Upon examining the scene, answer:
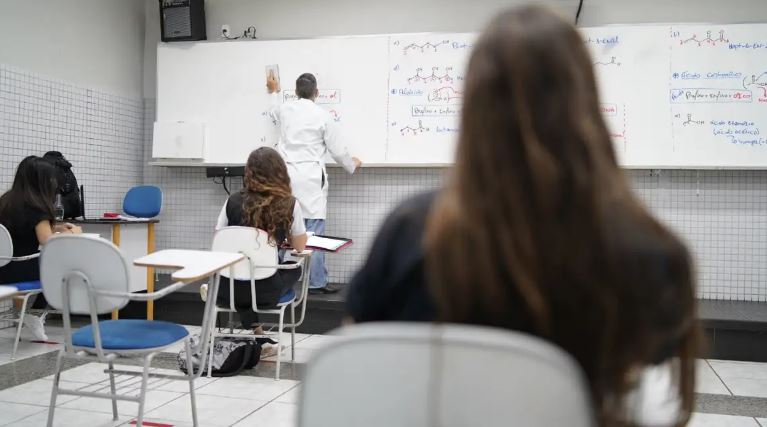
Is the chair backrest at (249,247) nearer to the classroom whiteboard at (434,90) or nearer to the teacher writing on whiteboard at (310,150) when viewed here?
the teacher writing on whiteboard at (310,150)

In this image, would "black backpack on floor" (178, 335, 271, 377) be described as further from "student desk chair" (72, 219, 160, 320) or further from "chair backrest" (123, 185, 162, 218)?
"chair backrest" (123, 185, 162, 218)

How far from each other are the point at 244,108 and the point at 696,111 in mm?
3414

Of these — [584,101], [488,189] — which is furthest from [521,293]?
[584,101]

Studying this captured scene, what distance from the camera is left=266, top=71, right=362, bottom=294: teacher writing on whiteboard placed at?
14.9 ft

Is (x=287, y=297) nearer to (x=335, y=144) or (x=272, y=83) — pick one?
(x=335, y=144)

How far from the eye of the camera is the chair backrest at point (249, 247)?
312 centimetres

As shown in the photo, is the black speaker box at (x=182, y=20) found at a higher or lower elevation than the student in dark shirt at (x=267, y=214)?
higher

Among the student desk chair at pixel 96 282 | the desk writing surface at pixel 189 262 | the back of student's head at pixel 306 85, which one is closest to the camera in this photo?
the desk writing surface at pixel 189 262

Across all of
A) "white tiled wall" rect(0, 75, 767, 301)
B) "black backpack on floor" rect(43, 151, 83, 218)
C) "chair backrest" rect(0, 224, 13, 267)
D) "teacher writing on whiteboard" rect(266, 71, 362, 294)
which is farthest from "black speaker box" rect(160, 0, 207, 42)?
"chair backrest" rect(0, 224, 13, 267)

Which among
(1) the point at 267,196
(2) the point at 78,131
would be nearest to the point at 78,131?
(2) the point at 78,131

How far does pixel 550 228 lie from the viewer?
0.79 metres

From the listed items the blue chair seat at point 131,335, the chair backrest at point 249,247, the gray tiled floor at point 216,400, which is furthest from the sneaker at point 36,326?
the blue chair seat at point 131,335

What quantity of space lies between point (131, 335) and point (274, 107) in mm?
2933

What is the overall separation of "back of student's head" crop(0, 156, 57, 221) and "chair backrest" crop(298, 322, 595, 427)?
132 inches
